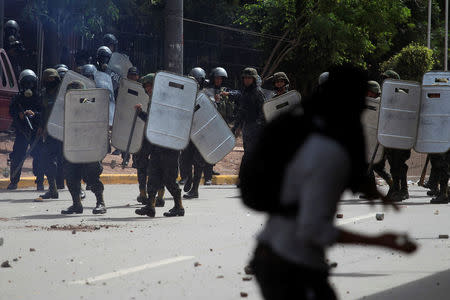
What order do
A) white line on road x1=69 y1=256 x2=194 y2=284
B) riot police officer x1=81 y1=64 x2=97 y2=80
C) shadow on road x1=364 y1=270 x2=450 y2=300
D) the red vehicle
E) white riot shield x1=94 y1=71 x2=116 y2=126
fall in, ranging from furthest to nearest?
the red vehicle
white riot shield x1=94 y1=71 x2=116 y2=126
riot police officer x1=81 y1=64 x2=97 y2=80
white line on road x1=69 y1=256 x2=194 y2=284
shadow on road x1=364 y1=270 x2=450 y2=300

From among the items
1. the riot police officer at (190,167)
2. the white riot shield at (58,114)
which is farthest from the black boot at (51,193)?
the riot police officer at (190,167)

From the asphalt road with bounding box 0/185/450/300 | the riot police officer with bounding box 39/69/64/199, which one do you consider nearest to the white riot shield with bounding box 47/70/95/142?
the riot police officer with bounding box 39/69/64/199

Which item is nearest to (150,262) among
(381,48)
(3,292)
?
(3,292)

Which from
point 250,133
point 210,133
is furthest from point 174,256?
point 250,133

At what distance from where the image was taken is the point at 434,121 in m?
12.7

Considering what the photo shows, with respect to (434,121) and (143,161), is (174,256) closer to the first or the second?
(143,161)

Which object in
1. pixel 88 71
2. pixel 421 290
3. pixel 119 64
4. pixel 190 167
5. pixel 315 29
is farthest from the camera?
pixel 315 29

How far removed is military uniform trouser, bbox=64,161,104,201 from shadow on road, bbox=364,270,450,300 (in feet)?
17.1

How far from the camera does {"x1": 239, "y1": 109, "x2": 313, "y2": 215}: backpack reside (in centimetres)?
323

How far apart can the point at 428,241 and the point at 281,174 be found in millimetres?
6035

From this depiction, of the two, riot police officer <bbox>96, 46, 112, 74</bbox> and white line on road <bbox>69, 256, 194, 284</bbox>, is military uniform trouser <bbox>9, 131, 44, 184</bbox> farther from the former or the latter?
white line on road <bbox>69, 256, 194, 284</bbox>

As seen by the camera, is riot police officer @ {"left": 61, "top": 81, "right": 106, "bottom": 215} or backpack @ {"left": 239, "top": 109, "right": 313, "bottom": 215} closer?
backpack @ {"left": 239, "top": 109, "right": 313, "bottom": 215}

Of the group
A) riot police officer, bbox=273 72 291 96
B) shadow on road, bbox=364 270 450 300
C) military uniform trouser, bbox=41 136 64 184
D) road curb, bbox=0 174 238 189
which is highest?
riot police officer, bbox=273 72 291 96

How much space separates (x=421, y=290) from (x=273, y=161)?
3429 millimetres
